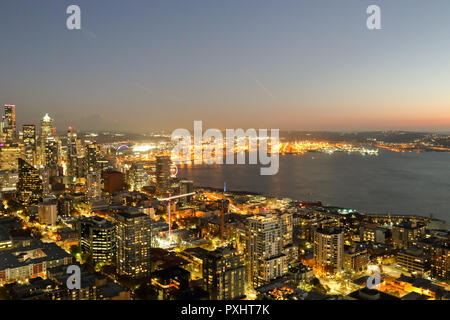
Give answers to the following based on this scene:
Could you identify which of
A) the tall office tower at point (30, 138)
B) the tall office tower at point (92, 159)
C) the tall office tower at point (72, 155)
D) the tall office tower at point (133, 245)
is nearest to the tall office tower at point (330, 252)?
the tall office tower at point (133, 245)

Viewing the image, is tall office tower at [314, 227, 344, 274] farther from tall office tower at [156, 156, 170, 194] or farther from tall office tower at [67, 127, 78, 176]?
tall office tower at [67, 127, 78, 176]

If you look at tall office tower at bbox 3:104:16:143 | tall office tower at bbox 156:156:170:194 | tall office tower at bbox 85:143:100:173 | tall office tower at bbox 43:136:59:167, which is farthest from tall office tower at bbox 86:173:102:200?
tall office tower at bbox 3:104:16:143

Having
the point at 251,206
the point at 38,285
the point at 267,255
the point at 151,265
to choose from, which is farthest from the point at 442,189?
the point at 38,285

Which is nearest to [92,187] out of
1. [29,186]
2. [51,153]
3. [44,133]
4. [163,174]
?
[29,186]

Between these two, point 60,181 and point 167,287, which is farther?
point 60,181
